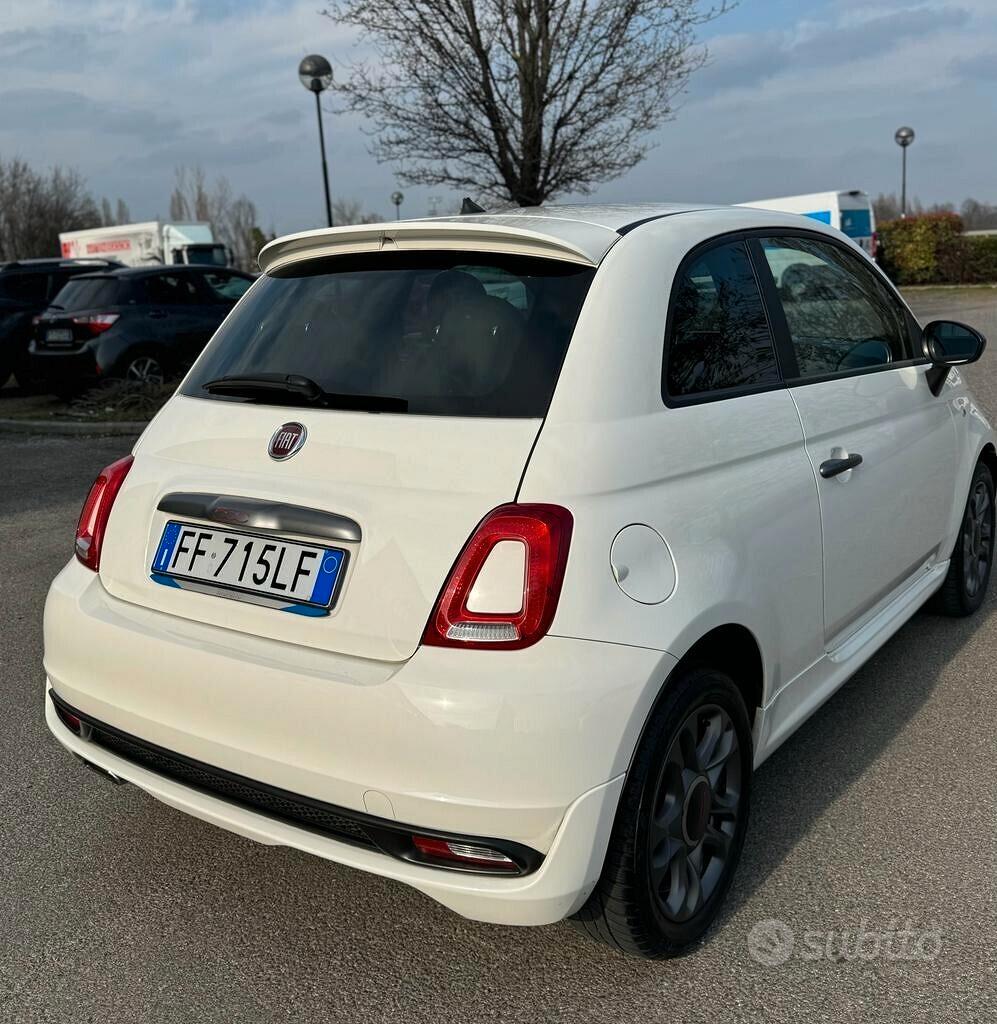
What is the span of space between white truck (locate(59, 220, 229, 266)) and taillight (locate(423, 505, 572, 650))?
3621 centimetres

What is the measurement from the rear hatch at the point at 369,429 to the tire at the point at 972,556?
8.75ft

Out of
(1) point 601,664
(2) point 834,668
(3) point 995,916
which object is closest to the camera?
(1) point 601,664

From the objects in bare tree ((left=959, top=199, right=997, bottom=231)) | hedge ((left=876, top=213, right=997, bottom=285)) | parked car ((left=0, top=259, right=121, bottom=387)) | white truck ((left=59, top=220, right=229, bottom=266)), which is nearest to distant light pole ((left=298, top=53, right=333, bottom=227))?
parked car ((left=0, top=259, right=121, bottom=387))

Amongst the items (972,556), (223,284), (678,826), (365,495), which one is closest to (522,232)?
(365,495)

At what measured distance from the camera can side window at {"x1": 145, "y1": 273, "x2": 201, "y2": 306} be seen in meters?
11.8

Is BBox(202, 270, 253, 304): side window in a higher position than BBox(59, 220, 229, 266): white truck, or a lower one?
lower

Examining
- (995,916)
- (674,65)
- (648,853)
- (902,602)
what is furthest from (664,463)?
(674,65)

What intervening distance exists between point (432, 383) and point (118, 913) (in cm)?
157

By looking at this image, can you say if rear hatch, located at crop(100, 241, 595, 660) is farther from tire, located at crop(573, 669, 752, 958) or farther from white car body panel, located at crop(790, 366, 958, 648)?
white car body panel, located at crop(790, 366, 958, 648)

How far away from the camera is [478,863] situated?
2.18m

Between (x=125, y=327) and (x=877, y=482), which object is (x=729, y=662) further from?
(x=125, y=327)

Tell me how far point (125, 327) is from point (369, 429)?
1001cm

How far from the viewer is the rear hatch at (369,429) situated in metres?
2.25

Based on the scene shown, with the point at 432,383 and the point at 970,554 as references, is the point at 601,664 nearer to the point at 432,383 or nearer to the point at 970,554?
the point at 432,383
